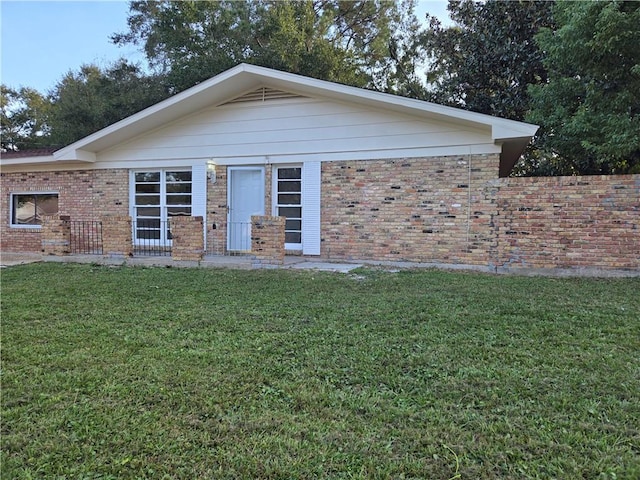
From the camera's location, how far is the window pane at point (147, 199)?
1059cm

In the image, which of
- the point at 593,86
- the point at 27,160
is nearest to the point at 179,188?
the point at 27,160

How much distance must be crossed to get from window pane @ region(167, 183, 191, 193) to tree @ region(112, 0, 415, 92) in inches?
301

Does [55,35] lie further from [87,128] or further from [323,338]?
[323,338]

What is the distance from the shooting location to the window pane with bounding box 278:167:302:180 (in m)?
9.59

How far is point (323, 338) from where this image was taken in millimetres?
3686

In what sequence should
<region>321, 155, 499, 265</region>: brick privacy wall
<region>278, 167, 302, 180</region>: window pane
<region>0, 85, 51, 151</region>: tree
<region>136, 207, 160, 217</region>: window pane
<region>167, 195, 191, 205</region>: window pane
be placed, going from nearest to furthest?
<region>321, 155, 499, 265</region>: brick privacy wall, <region>278, 167, 302, 180</region>: window pane, <region>167, 195, 191, 205</region>: window pane, <region>136, 207, 160, 217</region>: window pane, <region>0, 85, 51, 151</region>: tree

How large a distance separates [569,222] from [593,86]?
13.1 ft

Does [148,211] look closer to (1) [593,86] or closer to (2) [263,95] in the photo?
(2) [263,95]

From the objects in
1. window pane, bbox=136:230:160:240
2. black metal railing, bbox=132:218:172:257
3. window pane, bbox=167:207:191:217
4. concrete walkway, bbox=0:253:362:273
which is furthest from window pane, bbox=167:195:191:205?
concrete walkway, bbox=0:253:362:273

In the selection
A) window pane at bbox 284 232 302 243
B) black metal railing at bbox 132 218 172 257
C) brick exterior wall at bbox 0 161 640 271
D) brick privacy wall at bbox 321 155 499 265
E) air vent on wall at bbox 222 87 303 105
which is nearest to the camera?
brick exterior wall at bbox 0 161 640 271

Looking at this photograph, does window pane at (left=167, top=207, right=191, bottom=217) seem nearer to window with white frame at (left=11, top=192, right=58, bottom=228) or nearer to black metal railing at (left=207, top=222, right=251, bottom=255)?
black metal railing at (left=207, top=222, right=251, bottom=255)

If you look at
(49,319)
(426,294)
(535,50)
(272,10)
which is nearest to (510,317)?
(426,294)

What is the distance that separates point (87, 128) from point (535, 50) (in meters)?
18.6

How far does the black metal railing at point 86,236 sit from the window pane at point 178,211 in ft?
6.49
